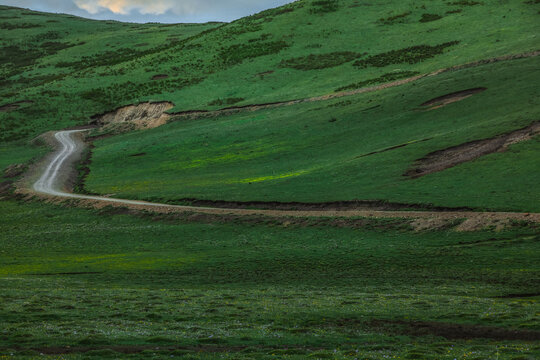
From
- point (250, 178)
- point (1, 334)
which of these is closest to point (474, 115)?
point (250, 178)

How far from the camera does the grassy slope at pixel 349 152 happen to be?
156 feet

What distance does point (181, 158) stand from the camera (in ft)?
252

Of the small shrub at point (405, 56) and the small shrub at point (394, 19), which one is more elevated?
the small shrub at point (394, 19)

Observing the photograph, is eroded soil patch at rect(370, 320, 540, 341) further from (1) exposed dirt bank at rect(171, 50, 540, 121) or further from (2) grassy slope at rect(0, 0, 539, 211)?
(1) exposed dirt bank at rect(171, 50, 540, 121)

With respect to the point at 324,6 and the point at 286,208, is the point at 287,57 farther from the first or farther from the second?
the point at 286,208

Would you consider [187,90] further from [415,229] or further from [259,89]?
[415,229]

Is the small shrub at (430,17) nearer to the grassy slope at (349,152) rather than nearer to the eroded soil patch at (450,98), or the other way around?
the grassy slope at (349,152)

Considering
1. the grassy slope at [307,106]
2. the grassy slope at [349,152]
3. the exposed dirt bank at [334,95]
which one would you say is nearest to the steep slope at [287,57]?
the grassy slope at [307,106]

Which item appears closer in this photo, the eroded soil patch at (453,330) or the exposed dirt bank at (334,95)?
the eroded soil patch at (453,330)

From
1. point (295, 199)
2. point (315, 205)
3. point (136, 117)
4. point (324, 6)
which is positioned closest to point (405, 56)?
point (324, 6)

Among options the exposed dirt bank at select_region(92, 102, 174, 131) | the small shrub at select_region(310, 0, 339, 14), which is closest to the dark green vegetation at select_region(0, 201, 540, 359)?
the exposed dirt bank at select_region(92, 102, 174, 131)

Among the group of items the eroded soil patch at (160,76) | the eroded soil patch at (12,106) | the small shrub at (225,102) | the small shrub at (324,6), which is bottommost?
the small shrub at (225,102)

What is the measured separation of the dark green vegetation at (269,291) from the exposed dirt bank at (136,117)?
50.6 m

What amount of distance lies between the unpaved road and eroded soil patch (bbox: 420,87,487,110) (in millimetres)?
29145
